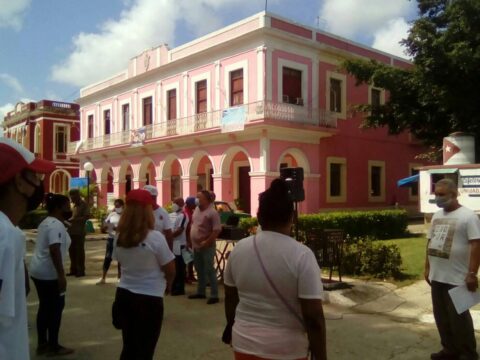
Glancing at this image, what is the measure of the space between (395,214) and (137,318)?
15.1 m

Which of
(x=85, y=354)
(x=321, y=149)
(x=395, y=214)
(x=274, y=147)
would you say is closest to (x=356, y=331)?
(x=85, y=354)

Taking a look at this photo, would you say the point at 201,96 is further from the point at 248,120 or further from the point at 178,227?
the point at 178,227

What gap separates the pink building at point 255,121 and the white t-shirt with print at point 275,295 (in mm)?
17770

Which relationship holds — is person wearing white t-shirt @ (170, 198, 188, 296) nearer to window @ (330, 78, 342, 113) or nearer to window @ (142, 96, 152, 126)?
window @ (330, 78, 342, 113)

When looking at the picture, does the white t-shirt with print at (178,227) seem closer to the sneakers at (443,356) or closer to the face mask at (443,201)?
the sneakers at (443,356)

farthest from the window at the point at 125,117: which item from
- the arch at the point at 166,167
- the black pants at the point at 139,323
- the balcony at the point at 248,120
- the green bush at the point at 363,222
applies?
the black pants at the point at 139,323

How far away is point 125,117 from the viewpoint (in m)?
30.2

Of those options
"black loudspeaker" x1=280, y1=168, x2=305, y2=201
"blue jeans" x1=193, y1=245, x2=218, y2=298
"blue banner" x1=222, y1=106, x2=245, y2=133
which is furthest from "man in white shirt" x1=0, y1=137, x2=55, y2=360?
"blue banner" x1=222, y1=106, x2=245, y2=133

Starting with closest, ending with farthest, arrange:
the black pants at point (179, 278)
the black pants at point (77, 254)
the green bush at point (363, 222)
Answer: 1. the black pants at point (179, 278)
2. the black pants at point (77, 254)
3. the green bush at point (363, 222)

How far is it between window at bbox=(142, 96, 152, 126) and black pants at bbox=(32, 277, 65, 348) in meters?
23.7

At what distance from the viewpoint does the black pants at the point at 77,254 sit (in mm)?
10205

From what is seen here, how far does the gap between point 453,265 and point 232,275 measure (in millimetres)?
2804

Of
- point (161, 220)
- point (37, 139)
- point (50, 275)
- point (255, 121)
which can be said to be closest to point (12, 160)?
point (50, 275)

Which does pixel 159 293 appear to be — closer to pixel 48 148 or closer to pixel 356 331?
pixel 356 331
